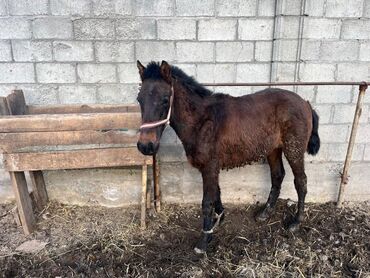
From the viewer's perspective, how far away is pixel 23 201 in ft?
11.6

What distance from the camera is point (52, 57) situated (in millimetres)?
3781

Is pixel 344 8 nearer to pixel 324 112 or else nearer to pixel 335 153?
pixel 324 112

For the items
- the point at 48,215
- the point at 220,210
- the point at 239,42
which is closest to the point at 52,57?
the point at 48,215

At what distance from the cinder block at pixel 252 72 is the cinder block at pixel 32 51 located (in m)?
2.26

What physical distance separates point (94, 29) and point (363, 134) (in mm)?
3566

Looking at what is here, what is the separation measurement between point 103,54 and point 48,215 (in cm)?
208

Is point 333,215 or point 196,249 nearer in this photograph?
point 196,249

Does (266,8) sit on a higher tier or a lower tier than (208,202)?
higher

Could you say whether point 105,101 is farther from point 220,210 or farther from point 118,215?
point 220,210

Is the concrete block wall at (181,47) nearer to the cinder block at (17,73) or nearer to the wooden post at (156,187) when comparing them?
the cinder block at (17,73)

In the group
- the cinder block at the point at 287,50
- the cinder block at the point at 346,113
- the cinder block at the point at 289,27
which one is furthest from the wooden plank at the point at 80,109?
the cinder block at the point at 346,113

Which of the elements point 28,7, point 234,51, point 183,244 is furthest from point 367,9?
point 28,7

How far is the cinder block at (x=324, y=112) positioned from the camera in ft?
13.1

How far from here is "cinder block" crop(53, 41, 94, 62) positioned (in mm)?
3740
